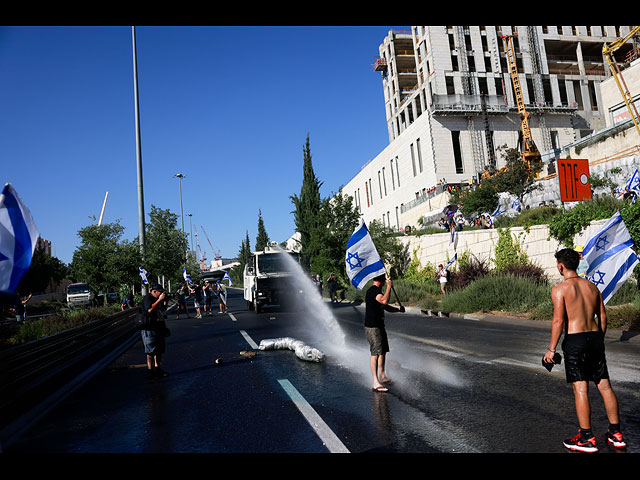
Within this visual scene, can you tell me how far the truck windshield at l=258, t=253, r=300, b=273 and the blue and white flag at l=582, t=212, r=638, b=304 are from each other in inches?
603

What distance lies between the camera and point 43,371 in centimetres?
812

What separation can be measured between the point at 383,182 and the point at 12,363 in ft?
194

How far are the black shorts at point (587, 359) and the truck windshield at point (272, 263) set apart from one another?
740 inches

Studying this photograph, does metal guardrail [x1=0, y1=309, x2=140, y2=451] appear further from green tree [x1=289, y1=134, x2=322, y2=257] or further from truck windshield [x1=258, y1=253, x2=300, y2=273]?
green tree [x1=289, y1=134, x2=322, y2=257]

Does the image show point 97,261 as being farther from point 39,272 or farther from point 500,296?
A: point 39,272

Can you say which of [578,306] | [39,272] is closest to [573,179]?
[578,306]

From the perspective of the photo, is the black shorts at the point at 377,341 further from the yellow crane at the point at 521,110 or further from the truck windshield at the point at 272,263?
the yellow crane at the point at 521,110

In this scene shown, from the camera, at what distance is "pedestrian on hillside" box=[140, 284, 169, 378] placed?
846cm

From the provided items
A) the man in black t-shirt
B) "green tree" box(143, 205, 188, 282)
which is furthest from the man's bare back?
"green tree" box(143, 205, 188, 282)

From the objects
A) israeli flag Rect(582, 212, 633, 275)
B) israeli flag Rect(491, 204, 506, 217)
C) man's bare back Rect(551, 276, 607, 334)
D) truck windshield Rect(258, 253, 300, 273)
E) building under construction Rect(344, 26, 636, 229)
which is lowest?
man's bare back Rect(551, 276, 607, 334)

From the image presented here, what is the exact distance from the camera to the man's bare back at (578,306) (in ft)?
14.0

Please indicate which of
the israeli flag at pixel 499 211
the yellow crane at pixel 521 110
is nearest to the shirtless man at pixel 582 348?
the israeli flag at pixel 499 211

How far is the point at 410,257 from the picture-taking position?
108 feet
